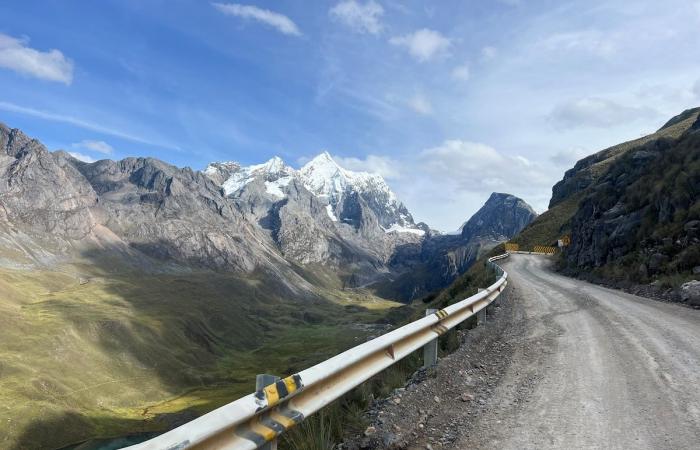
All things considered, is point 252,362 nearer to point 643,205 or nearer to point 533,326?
point 643,205

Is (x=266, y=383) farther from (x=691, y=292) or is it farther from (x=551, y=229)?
(x=551, y=229)

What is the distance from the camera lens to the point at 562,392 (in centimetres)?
777

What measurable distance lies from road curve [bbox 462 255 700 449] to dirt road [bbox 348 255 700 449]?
0.02 metres

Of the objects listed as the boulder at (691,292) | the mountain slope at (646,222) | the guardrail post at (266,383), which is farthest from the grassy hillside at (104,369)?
the guardrail post at (266,383)

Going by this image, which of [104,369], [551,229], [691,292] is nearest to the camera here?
[691,292]

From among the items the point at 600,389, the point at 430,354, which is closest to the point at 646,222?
the point at 600,389

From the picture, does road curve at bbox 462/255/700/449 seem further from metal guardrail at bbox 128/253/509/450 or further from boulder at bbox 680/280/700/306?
boulder at bbox 680/280/700/306

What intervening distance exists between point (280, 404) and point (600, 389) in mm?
5707

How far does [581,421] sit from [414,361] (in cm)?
426

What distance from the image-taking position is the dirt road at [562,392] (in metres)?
5.95

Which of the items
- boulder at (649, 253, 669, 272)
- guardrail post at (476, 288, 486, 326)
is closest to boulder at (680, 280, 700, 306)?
boulder at (649, 253, 669, 272)

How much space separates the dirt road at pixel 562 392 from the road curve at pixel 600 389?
2cm

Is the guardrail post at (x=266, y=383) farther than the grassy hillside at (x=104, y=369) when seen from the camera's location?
No

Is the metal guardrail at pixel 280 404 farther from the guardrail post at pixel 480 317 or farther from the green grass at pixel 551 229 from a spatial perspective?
the green grass at pixel 551 229
